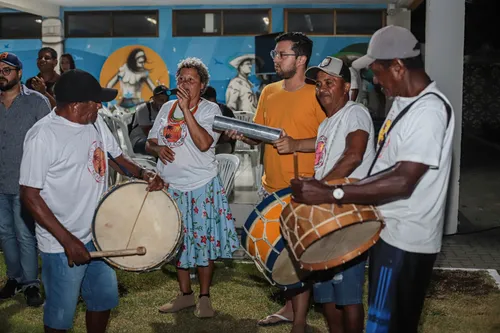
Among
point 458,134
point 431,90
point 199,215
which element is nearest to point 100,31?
point 458,134

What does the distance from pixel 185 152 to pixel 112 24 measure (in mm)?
11768

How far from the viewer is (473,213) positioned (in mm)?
10023

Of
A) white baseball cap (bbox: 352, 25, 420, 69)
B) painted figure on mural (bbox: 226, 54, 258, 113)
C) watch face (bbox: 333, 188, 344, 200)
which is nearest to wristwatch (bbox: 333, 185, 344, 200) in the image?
watch face (bbox: 333, 188, 344, 200)

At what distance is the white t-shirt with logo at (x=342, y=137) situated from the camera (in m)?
3.81

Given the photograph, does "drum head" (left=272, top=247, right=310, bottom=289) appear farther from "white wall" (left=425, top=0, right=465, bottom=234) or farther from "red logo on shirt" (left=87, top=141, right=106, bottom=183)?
"white wall" (left=425, top=0, right=465, bottom=234)

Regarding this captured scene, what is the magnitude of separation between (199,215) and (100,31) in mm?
11893

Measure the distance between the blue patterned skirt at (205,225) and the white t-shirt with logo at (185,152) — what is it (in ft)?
0.24

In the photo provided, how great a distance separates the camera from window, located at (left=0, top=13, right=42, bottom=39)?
16.2 meters

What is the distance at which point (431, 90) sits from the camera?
2961mm

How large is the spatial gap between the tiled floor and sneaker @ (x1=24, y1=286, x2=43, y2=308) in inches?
87.6

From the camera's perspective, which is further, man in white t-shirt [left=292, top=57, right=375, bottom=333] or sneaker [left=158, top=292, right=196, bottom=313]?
sneaker [left=158, top=292, right=196, bottom=313]

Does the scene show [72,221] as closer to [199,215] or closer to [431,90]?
[199,215]

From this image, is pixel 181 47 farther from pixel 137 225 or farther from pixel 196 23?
pixel 137 225

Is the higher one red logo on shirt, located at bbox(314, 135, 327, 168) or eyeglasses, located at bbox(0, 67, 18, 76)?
eyeglasses, located at bbox(0, 67, 18, 76)
